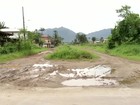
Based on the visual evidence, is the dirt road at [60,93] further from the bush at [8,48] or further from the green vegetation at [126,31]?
the green vegetation at [126,31]

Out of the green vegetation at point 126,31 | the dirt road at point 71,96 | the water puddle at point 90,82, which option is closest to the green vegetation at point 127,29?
the green vegetation at point 126,31

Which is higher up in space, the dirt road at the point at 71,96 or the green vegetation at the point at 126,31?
the green vegetation at the point at 126,31

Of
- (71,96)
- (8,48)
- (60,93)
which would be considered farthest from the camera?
(8,48)

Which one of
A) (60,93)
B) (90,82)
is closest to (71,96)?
(60,93)

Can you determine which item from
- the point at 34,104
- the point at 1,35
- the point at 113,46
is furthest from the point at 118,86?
the point at 113,46

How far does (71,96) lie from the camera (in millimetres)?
10375

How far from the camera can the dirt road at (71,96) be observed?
9.25 m

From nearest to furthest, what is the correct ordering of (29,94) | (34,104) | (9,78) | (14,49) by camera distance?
(34,104) → (29,94) → (9,78) → (14,49)

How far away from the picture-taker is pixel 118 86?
12734 mm

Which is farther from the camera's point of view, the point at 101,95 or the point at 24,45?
the point at 24,45

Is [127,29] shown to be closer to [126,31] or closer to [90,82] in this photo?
[126,31]

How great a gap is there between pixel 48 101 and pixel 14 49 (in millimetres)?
31388

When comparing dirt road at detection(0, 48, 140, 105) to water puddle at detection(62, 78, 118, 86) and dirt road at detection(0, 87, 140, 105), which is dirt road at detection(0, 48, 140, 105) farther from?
water puddle at detection(62, 78, 118, 86)

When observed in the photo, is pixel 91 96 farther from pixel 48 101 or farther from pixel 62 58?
pixel 62 58
